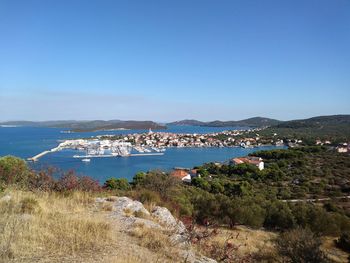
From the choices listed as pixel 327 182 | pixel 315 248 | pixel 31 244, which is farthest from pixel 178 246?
pixel 327 182

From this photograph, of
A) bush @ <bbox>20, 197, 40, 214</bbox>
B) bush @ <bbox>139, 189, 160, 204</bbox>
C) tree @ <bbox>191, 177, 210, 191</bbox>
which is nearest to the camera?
bush @ <bbox>20, 197, 40, 214</bbox>

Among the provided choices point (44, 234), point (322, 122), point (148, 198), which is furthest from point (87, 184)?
point (322, 122)

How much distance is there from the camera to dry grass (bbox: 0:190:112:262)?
126 inches

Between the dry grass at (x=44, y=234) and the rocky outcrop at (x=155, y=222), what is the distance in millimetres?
827

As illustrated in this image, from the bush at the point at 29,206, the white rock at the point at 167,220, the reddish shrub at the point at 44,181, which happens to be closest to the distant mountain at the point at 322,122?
the white rock at the point at 167,220

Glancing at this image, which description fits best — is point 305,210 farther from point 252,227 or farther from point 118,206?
point 118,206

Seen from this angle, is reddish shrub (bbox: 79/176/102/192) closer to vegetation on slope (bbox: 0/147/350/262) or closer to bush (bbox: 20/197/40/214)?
vegetation on slope (bbox: 0/147/350/262)

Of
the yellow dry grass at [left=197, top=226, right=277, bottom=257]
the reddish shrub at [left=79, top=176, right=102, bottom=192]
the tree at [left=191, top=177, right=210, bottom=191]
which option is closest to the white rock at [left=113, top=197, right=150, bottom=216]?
the reddish shrub at [left=79, top=176, right=102, bottom=192]

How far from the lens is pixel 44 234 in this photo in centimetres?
359

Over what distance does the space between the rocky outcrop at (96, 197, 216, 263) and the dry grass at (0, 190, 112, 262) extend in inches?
32.6

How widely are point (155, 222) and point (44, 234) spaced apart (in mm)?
2297

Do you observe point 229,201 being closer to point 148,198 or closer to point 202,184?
point 148,198

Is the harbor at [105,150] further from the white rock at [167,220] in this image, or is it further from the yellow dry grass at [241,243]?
the white rock at [167,220]

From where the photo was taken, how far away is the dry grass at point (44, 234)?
3.19 m
